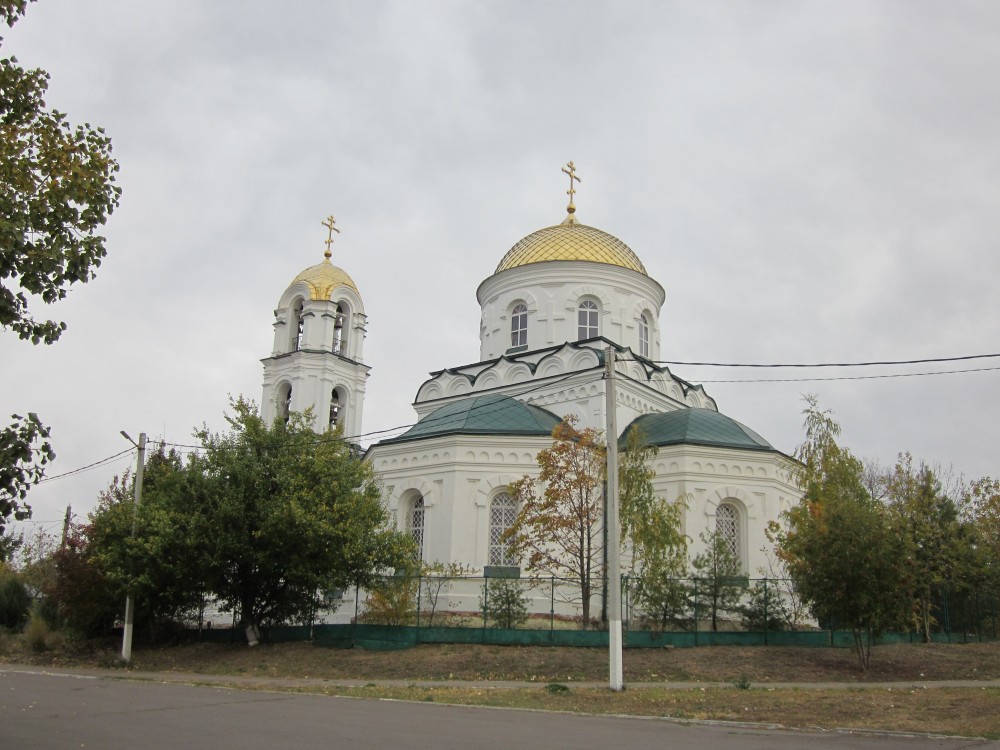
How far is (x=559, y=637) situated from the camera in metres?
20.6

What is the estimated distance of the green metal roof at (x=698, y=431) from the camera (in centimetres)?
2656

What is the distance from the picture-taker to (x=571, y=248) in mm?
33562

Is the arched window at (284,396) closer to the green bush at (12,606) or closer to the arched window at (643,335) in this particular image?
the green bush at (12,606)

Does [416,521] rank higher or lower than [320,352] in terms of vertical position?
lower

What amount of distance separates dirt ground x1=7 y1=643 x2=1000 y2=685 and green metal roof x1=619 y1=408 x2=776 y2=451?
7161mm

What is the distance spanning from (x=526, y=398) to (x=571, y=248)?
6316 millimetres

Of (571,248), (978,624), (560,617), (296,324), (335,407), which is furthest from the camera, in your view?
(296,324)

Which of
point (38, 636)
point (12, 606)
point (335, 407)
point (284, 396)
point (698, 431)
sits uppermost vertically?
point (284, 396)

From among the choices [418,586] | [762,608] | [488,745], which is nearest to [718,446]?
[762,608]

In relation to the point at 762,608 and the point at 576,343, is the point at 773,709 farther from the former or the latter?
the point at 576,343

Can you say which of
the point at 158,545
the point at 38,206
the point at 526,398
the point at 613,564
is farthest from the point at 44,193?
the point at 526,398

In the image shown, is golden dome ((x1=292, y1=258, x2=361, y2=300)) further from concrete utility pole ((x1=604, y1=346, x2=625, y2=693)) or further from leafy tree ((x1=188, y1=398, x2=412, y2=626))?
concrete utility pole ((x1=604, y1=346, x2=625, y2=693))

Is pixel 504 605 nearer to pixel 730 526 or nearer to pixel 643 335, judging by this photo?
pixel 730 526

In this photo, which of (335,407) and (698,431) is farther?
(335,407)
